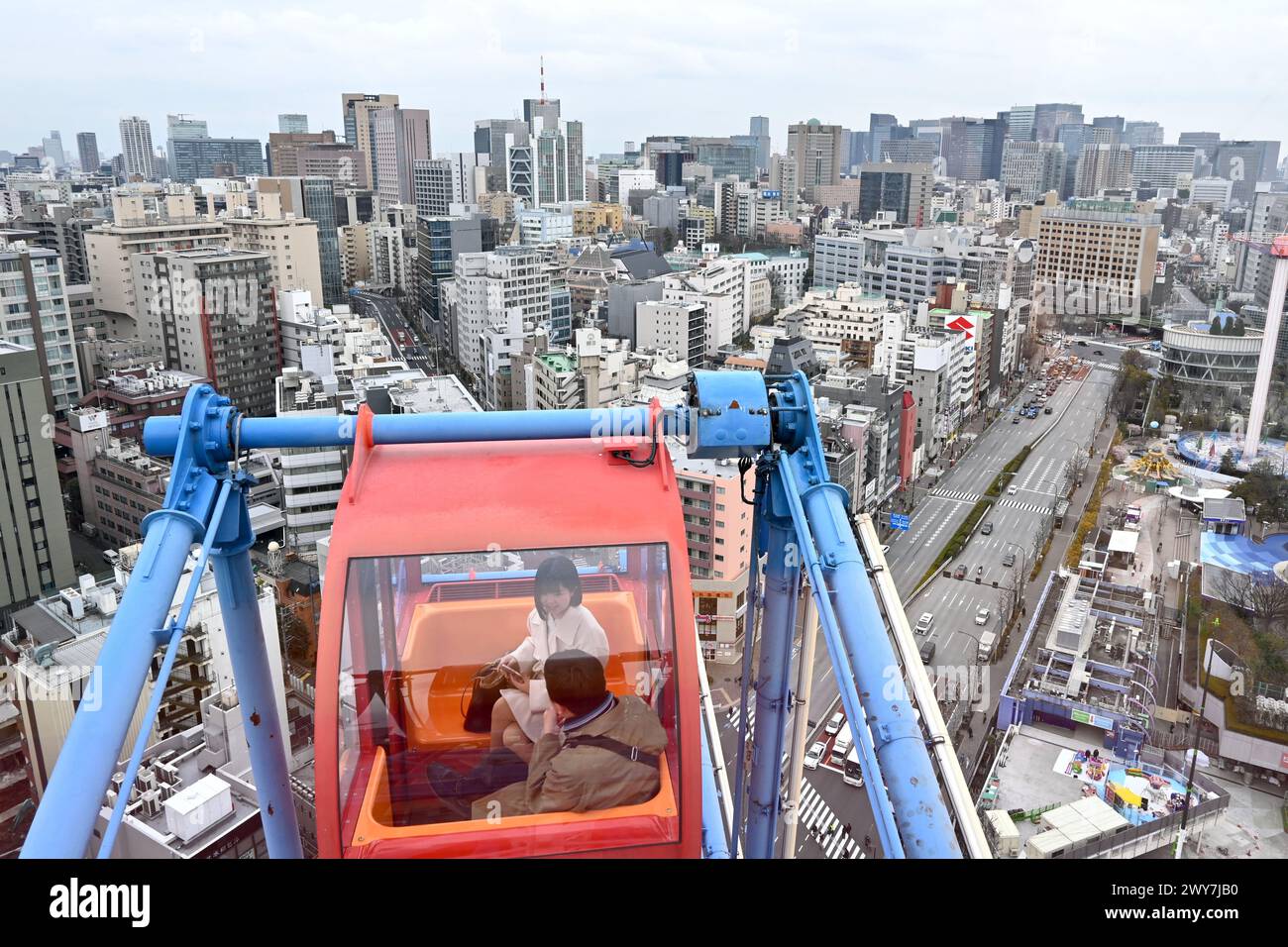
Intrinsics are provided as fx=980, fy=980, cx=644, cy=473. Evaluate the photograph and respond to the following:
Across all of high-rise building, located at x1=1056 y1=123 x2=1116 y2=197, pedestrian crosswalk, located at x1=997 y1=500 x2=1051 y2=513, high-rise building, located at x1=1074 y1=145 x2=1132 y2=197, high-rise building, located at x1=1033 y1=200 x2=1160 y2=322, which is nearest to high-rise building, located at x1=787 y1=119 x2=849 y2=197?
high-rise building, located at x1=1056 y1=123 x2=1116 y2=197

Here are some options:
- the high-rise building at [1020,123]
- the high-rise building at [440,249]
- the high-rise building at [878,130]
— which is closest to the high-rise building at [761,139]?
the high-rise building at [878,130]

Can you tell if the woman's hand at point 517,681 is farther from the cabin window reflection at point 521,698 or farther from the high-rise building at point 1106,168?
the high-rise building at point 1106,168

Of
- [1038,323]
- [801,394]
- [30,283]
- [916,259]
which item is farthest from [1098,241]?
[801,394]

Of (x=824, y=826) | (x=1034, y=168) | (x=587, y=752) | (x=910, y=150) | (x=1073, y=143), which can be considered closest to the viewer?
(x=587, y=752)

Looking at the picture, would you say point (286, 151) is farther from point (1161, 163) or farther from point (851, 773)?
point (851, 773)

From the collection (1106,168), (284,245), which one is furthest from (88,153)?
(1106,168)

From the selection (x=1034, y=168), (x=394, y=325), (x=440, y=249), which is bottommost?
(x=394, y=325)
